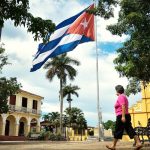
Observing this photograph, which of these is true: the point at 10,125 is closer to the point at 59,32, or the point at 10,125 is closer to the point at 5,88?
the point at 5,88

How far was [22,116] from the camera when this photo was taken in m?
56.2

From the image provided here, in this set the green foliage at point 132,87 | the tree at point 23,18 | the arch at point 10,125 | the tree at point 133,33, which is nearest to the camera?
the tree at point 23,18

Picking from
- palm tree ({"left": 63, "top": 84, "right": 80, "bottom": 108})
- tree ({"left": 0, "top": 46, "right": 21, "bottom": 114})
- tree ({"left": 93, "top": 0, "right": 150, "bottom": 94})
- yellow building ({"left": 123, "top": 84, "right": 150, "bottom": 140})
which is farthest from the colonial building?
palm tree ({"left": 63, "top": 84, "right": 80, "bottom": 108})

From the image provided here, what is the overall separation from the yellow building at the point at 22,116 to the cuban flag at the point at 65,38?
30915mm

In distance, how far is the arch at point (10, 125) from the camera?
54906mm

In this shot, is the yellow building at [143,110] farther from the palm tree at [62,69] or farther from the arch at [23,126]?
the arch at [23,126]

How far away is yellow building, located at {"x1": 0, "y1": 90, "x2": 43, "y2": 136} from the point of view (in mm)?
54103

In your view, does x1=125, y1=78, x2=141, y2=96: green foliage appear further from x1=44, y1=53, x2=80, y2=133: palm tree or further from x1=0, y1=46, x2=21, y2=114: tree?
x1=44, y1=53, x2=80, y2=133: palm tree

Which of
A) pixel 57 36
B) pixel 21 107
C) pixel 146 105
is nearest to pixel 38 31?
pixel 57 36

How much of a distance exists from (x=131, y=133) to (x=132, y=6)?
6640mm

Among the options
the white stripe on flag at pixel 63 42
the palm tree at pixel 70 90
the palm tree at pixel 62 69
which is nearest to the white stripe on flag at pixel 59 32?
the white stripe on flag at pixel 63 42

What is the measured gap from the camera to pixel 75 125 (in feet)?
222

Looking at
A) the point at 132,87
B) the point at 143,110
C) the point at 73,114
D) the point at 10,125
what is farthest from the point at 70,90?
the point at 132,87

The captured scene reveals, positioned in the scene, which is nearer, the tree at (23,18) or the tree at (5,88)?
the tree at (23,18)
